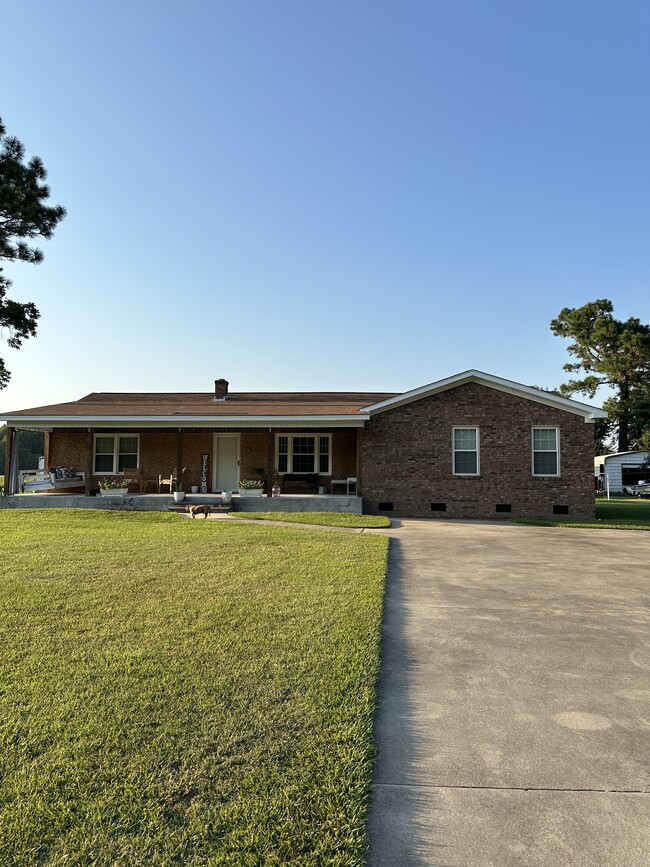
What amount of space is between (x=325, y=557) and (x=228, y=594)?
9.09 feet

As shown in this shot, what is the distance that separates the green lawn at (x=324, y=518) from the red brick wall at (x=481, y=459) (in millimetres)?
1992

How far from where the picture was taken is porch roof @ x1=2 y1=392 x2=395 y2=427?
17359mm

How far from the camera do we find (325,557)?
866 cm

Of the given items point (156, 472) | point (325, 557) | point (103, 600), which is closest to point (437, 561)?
point (325, 557)

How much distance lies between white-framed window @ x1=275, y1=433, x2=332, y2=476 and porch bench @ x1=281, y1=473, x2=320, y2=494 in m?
0.43

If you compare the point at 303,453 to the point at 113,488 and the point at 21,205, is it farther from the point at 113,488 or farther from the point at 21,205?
the point at 21,205

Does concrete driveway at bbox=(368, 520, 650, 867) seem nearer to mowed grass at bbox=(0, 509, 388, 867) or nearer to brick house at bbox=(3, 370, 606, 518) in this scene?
mowed grass at bbox=(0, 509, 388, 867)

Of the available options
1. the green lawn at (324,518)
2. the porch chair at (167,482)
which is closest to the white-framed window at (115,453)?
the porch chair at (167,482)

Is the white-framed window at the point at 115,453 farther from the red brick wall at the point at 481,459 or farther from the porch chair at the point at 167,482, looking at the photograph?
the red brick wall at the point at 481,459

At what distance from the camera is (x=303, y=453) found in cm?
1958

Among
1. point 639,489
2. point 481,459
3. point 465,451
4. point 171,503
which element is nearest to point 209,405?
point 171,503

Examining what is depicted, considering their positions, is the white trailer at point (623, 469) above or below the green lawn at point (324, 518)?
above

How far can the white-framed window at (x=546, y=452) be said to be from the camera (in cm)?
1653

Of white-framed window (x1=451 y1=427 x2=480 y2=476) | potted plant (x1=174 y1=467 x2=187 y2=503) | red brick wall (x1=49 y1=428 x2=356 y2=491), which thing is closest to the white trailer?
white-framed window (x1=451 y1=427 x2=480 y2=476)
